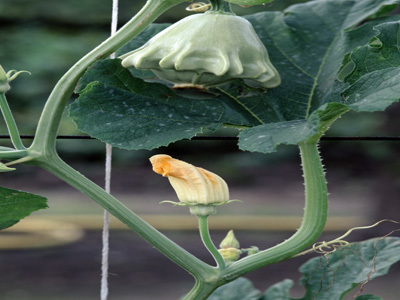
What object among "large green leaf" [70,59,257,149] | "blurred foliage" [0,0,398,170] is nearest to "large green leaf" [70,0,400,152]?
"large green leaf" [70,59,257,149]

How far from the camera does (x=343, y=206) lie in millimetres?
4590

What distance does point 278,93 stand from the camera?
631 millimetres

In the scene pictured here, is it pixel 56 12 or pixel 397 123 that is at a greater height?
pixel 56 12

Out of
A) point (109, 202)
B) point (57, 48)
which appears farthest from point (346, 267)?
point (57, 48)

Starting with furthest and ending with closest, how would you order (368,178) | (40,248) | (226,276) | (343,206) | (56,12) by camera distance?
(368,178), (343,206), (56,12), (40,248), (226,276)

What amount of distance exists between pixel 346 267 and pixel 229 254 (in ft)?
0.40

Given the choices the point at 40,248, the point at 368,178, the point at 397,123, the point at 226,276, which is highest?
the point at 368,178

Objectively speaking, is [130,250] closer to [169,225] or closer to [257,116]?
[169,225]

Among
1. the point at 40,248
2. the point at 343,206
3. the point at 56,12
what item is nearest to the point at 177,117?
the point at 40,248

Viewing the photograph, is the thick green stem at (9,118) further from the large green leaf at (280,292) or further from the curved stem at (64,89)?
the large green leaf at (280,292)

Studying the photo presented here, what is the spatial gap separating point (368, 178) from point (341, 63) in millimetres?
4599

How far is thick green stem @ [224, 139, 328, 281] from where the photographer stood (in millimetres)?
535

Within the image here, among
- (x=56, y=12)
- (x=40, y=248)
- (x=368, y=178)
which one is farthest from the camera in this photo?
(x=368, y=178)

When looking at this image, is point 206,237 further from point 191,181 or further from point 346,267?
point 346,267
